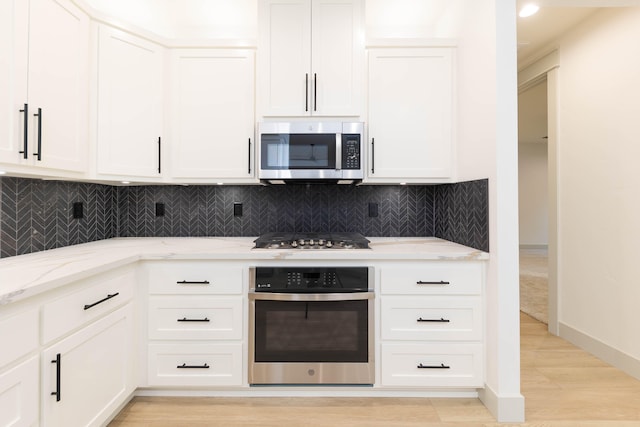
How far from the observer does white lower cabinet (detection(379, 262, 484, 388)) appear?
196 cm

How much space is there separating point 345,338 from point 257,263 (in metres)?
0.68

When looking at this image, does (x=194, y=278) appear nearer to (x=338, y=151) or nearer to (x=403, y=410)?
(x=338, y=151)

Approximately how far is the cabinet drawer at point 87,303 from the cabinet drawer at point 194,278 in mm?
139

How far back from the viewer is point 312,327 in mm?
1978

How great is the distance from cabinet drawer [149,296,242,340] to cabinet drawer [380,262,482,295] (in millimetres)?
894

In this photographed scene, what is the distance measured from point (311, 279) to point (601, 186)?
2325mm

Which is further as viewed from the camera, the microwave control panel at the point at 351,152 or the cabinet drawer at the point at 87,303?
the microwave control panel at the point at 351,152

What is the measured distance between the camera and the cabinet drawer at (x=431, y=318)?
196 cm

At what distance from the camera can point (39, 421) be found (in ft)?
4.11

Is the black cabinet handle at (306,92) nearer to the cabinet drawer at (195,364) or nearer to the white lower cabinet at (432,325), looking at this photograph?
the white lower cabinet at (432,325)

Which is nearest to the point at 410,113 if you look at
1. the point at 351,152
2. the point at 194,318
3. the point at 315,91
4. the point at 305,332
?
the point at 351,152

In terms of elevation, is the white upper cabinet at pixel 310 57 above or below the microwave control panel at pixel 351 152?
above

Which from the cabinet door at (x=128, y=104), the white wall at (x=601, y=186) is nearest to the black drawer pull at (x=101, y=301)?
the cabinet door at (x=128, y=104)

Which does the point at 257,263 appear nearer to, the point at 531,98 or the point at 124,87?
the point at 124,87
